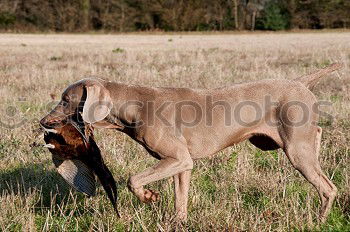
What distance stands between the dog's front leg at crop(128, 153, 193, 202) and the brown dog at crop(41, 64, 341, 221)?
0.03 metres

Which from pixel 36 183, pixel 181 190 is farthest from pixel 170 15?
pixel 181 190

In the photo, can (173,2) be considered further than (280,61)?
Yes

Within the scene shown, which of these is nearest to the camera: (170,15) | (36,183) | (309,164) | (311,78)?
(309,164)

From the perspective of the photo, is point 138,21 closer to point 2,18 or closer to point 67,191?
point 2,18

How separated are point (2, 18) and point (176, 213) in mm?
52333

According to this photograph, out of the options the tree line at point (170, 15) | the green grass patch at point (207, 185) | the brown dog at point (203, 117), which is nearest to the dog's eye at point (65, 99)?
the brown dog at point (203, 117)

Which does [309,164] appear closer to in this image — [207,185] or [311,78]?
[311,78]

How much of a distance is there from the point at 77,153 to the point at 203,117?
3.80 ft

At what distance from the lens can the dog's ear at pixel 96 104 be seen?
417cm

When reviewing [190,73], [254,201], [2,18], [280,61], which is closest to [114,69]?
[190,73]

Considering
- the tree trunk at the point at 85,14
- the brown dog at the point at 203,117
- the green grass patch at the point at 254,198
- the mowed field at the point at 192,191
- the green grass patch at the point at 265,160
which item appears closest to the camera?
the mowed field at the point at 192,191

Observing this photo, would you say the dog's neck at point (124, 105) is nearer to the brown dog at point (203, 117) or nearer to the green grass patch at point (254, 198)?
the brown dog at point (203, 117)

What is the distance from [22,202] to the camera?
186 inches

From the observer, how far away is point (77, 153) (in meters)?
4.32
